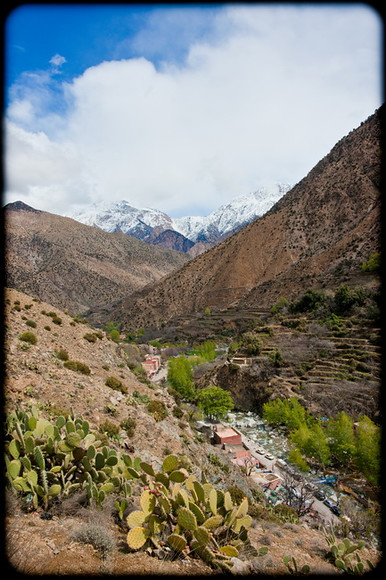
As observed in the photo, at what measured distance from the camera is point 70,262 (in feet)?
348

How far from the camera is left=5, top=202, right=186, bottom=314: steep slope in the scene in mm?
91188

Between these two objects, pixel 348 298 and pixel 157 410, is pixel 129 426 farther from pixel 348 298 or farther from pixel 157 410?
pixel 348 298

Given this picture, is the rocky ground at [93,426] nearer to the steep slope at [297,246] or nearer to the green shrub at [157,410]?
the green shrub at [157,410]

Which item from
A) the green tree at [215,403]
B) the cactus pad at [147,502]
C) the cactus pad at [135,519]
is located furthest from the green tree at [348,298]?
the cactus pad at [135,519]

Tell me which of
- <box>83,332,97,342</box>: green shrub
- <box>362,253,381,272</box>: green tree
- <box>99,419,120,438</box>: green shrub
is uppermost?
<box>362,253,381,272</box>: green tree

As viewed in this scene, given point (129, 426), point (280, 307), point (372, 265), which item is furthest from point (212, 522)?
point (280, 307)

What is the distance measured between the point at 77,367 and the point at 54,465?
588 centimetres

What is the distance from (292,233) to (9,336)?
59.6 m

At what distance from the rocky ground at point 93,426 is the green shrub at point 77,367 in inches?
13.2

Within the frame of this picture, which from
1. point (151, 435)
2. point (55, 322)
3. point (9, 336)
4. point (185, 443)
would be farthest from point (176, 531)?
point (55, 322)

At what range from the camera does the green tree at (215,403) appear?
24.8 metres

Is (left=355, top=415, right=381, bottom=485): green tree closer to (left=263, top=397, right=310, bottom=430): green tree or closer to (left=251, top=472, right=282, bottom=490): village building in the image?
(left=251, top=472, right=282, bottom=490): village building

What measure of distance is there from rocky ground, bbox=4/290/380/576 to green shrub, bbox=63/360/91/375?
336mm

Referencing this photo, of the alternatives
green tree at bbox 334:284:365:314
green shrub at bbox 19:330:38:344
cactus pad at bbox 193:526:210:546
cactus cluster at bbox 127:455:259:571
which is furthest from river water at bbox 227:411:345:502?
green shrub at bbox 19:330:38:344
